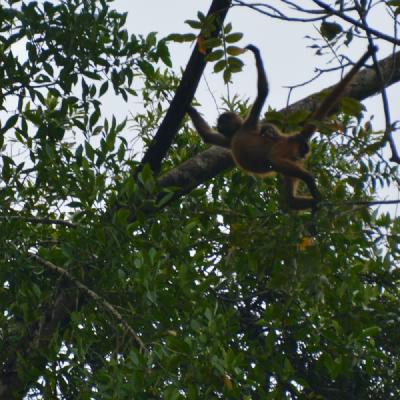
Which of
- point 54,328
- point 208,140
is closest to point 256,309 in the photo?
point 208,140

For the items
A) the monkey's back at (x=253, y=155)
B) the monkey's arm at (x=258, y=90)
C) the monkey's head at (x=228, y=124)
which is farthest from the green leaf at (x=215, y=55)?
the monkey's head at (x=228, y=124)

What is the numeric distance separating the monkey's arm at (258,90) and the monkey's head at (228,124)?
346 mm

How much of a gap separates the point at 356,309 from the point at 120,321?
5.68 feet

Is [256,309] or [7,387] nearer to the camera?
[7,387]

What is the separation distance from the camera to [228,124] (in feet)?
22.9

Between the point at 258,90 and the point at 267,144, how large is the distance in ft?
1.41

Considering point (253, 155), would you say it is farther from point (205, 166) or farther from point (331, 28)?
point (331, 28)

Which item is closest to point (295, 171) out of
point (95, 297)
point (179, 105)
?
point (179, 105)

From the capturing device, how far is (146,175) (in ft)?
18.8

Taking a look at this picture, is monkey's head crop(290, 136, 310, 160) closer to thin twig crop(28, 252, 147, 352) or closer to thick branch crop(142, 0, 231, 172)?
thick branch crop(142, 0, 231, 172)

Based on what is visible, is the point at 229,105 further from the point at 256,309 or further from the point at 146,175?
the point at 146,175

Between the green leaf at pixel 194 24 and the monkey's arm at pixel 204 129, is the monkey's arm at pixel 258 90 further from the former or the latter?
the green leaf at pixel 194 24

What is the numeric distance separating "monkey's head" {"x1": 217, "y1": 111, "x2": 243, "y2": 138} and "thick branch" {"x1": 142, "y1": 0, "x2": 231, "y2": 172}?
2.49 feet

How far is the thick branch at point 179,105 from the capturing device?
18.7 ft
